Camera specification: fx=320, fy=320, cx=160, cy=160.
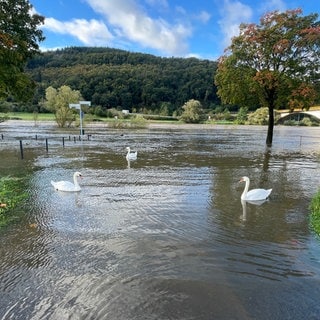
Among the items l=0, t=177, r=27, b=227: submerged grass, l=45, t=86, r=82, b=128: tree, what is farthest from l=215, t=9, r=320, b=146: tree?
l=45, t=86, r=82, b=128: tree

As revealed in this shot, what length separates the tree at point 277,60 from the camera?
2155 cm

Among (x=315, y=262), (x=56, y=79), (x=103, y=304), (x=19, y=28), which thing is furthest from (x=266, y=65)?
(x=56, y=79)

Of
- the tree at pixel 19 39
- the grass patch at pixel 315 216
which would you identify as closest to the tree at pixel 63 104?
the tree at pixel 19 39

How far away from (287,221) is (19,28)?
18.5m

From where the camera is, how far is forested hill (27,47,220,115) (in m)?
104

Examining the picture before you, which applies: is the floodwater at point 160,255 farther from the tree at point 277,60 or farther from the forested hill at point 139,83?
the forested hill at point 139,83

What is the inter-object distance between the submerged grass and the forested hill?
88.8 metres

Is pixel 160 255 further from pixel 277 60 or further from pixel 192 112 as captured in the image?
pixel 192 112

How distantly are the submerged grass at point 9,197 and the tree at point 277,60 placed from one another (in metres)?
17.4

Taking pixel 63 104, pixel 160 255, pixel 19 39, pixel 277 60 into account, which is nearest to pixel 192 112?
pixel 63 104

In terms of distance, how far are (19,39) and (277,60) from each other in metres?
16.4

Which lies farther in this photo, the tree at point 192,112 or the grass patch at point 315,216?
the tree at point 192,112

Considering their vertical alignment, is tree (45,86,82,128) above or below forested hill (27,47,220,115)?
below

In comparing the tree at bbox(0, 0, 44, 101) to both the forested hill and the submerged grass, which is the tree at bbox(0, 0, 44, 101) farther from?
the forested hill
